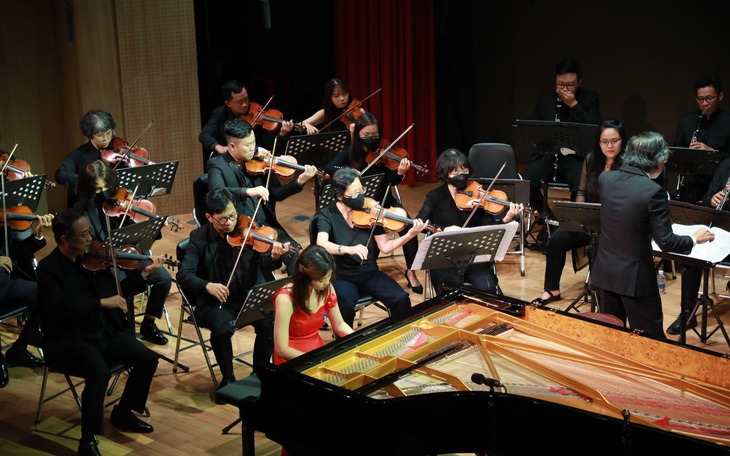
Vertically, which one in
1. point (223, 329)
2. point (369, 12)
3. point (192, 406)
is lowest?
point (192, 406)

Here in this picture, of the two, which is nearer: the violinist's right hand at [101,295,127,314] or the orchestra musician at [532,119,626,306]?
the violinist's right hand at [101,295,127,314]

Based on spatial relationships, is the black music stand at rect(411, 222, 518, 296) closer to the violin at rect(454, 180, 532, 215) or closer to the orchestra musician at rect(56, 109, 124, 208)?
the violin at rect(454, 180, 532, 215)

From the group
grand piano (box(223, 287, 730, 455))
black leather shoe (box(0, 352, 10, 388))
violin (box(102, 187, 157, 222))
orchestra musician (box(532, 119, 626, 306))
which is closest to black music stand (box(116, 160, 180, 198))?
violin (box(102, 187, 157, 222))

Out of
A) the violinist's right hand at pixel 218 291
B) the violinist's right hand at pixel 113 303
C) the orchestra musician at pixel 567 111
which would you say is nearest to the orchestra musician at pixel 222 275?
the violinist's right hand at pixel 218 291

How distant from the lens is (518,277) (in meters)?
7.27

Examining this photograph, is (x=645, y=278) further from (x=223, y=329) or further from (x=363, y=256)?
(x=223, y=329)

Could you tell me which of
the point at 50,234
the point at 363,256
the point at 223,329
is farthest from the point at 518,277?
the point at 50,234

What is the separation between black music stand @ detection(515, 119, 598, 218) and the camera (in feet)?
23.5

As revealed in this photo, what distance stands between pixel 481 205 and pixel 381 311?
1.18 meters

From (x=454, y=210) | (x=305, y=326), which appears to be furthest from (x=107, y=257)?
(x=454, y=210)

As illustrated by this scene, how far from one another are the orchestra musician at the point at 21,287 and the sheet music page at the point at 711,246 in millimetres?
3864

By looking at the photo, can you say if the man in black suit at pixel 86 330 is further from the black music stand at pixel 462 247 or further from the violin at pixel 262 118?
the violin at pixel 262 118

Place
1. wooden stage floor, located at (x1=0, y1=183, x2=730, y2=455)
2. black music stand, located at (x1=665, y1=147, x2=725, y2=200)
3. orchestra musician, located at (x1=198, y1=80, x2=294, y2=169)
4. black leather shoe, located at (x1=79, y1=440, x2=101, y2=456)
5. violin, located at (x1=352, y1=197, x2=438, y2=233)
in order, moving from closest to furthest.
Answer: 1. black leather shoe, located at (x1=79, y1=440, x2=101, y2=456)
2. wooden stage floor, located at (x1=0, y1=183, x2=730, y2=455)
3. violin, located at (x1=352, y1=197, x2=438, y2=233)
4. black music stand, located at (x1=665, y1=147, x2=725, y2=200)
5. orchestra musician, located at (x1=198, y1=80, x2=294, y2=169)

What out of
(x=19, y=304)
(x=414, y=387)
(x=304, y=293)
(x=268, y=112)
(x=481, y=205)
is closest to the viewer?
(x=414, y=387)
